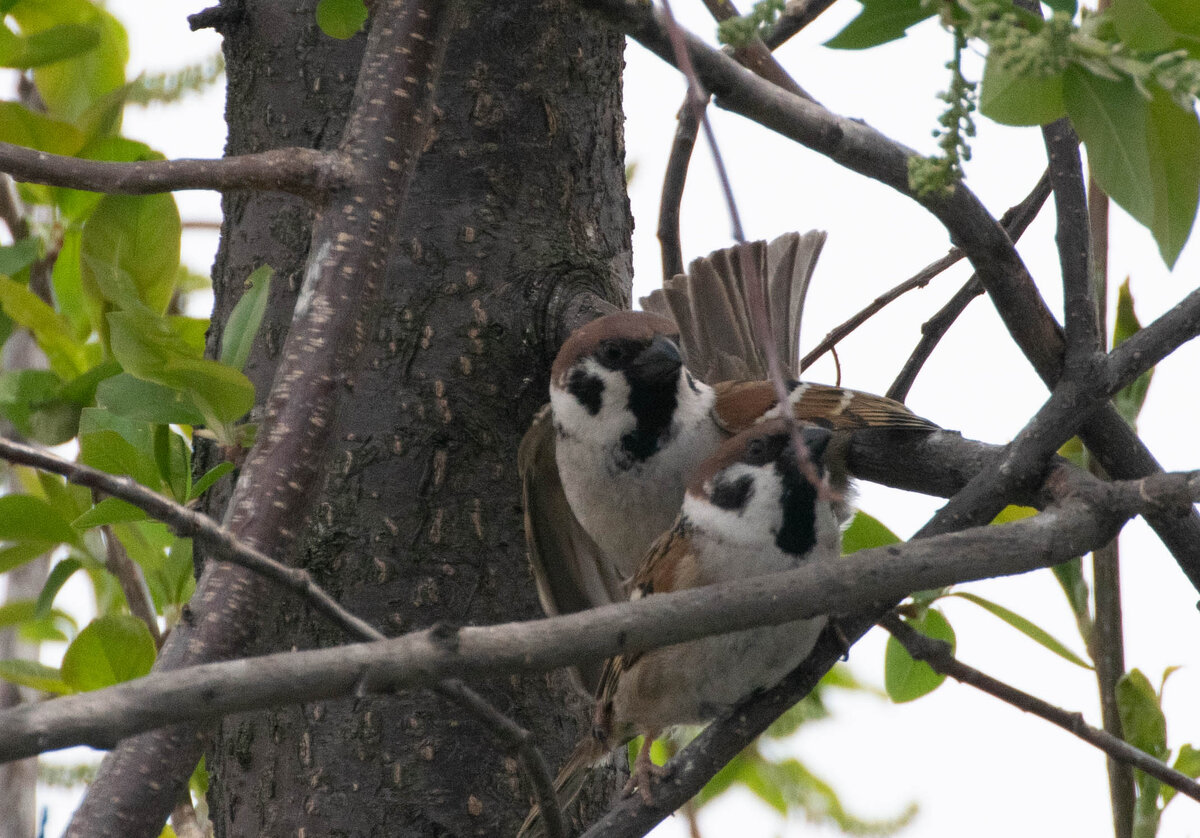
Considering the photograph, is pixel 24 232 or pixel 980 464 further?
pixel 24 232

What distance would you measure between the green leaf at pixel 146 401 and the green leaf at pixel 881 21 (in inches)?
28.1

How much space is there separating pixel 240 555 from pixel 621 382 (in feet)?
3.80

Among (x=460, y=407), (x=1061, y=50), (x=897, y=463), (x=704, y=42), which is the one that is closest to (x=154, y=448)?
(x=460, y=407)

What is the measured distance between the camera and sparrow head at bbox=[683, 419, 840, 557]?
170 cm

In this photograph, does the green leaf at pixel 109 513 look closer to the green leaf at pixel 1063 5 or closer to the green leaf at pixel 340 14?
the green leaf at pixel 340 14

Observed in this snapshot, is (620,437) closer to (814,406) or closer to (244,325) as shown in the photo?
(814,406)

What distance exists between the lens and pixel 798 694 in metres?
1.45

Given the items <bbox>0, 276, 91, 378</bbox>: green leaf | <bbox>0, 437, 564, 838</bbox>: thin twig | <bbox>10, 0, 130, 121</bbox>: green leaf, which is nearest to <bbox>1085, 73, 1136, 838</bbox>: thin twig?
<bbox>0, 437, 564, 838</bbox>: thin twig

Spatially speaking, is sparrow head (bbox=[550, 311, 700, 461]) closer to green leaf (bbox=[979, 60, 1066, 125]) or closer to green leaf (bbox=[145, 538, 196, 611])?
green leaf (bbox=[145, 538, 196, 611])

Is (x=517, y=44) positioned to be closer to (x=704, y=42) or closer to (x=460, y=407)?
(x=460, y=407)

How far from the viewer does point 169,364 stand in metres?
1.18

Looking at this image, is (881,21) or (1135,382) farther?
(1135,382)

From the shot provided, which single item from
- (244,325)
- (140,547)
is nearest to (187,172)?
(244,325)

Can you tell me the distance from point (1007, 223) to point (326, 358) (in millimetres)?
1120
